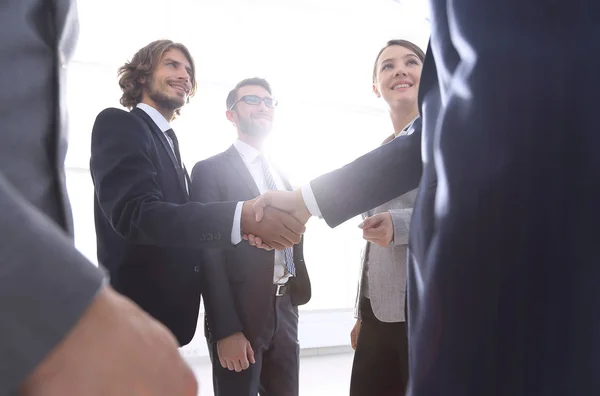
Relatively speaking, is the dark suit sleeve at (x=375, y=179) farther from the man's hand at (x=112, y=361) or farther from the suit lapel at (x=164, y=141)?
the man's hand at (x=112, y=361)

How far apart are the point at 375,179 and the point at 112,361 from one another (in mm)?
1246

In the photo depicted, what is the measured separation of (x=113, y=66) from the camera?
545 centimetres

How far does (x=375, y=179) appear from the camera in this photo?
1.45 meters

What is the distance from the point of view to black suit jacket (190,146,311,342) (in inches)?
79.8

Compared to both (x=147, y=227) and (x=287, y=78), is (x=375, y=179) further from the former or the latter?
(x=287, y=78)

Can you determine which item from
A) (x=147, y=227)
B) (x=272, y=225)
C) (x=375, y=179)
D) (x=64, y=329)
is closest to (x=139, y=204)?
(x=147, y=227)

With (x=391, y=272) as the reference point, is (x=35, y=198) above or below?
above

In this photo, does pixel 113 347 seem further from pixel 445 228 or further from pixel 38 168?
pixel 445 228

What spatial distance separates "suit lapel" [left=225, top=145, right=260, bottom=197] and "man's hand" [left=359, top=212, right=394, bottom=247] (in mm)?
831

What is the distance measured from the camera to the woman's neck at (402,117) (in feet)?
7.06

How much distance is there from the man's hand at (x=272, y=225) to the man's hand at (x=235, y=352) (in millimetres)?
482

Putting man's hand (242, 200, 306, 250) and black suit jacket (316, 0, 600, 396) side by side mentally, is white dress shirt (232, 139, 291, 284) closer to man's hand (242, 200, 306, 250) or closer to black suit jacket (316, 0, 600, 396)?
man's hand (242, 200, 306, 250)

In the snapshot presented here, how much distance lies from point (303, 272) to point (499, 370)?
6.16 ft

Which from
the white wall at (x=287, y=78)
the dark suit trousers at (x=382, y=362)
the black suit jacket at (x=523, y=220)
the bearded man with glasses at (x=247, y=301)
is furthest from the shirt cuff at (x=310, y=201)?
the white wall at (x=287, y=78)
